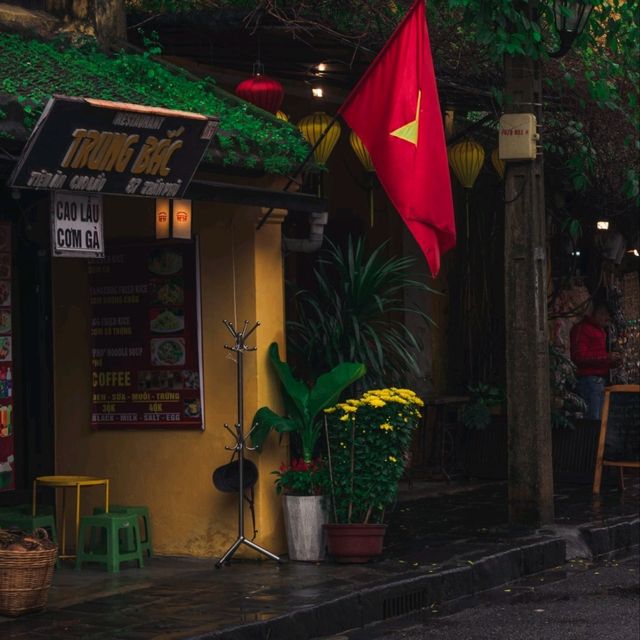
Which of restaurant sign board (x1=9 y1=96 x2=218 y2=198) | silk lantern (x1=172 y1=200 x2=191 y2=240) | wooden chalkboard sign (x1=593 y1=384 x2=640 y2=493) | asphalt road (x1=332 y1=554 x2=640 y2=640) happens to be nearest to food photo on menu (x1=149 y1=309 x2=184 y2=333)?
silk lantern (x1=172 y1=200 x2=191 y2=240)

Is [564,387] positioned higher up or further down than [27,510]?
higher up

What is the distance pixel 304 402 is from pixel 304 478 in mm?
545

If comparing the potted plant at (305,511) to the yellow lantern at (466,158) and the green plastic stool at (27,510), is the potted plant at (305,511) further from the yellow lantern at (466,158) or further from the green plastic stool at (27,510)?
the yellow lantern at (466,158)

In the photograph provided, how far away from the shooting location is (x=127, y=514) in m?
10.6

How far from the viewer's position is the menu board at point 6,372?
10.7 m

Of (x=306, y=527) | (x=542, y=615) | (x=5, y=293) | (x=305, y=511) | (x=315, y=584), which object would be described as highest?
(x=5, y=293)

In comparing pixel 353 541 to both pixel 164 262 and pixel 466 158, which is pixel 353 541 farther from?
pixel 466 158

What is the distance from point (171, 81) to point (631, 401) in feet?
21.4

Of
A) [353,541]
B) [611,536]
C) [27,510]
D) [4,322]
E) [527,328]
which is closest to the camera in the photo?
[353,541]

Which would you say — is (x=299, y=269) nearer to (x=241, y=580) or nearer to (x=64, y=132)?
(x=241, y=580)

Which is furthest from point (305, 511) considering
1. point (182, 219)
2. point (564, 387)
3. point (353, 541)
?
point (564, 387)

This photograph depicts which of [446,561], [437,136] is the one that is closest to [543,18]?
[437,136]

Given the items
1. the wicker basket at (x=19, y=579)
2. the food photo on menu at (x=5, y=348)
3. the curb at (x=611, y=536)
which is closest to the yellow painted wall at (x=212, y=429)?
the food photo on menu at (x=5, y=348)

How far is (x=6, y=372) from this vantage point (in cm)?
1073
